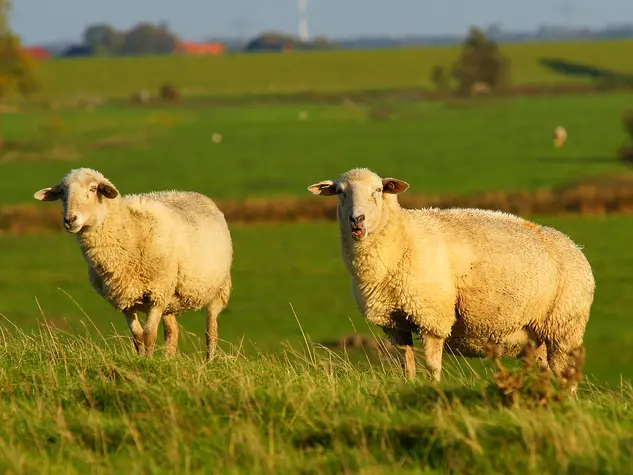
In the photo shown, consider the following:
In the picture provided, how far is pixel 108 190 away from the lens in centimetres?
1132

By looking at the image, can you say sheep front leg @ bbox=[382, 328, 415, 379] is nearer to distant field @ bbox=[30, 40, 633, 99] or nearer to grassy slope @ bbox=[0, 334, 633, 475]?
grassy slope @ bbox=[0, 334, 633, 475]

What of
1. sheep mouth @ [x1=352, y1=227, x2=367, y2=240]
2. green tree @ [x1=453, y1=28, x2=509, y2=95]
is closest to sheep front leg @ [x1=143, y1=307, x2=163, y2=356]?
sheep mouth @ [x1=352, y1=227, x2=367, y2=240]

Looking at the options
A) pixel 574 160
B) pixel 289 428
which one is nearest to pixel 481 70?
pixel 574 160

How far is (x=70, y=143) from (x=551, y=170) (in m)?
41.7

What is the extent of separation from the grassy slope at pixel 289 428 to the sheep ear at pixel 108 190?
3.30 meters

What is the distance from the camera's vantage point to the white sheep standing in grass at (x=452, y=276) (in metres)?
10.0

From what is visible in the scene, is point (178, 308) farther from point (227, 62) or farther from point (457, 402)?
point (227, 62)

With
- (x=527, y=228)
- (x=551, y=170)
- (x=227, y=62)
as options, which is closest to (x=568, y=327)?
(x=527, y=228)

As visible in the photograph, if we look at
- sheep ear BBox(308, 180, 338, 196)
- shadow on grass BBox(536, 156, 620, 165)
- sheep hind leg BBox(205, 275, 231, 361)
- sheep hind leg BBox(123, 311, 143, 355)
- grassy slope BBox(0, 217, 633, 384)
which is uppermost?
sheep ear BBox(308, 180, 338, 196)

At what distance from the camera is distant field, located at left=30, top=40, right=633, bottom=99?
171750 mm

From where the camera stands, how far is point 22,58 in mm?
84125

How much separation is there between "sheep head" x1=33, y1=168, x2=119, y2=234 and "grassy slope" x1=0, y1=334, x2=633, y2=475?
2927mm

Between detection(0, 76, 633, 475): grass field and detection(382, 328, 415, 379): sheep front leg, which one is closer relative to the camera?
detection(0, 76, 633, 475): grass field

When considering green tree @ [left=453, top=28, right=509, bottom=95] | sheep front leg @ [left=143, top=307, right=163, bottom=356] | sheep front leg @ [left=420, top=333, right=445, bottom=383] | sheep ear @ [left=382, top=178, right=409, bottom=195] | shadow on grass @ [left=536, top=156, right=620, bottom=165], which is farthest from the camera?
green tree @ [left=453, top=28, right=509, bottom=95]
